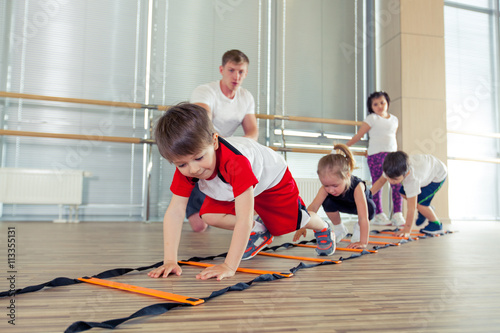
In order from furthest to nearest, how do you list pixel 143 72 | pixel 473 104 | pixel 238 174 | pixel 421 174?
pixel 473 104
pixel 143 72
pixel 421 174
pixel 238 174

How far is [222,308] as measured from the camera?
754 mm

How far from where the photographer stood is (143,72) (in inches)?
148

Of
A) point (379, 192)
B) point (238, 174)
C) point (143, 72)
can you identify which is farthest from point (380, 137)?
point (238, 174)

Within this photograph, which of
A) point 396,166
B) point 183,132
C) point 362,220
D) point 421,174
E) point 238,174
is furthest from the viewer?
point 421,174

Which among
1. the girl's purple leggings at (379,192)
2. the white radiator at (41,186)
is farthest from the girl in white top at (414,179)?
the white radiator at (41,186)

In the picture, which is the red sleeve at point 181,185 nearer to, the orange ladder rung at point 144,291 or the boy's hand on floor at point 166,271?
the boy's hand on floor at point 166,271

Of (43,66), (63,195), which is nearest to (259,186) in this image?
(63,195)

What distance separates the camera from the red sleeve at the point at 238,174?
1107mm

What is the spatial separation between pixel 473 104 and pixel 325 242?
4072 millimetres

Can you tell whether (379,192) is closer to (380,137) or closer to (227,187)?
(380,137)

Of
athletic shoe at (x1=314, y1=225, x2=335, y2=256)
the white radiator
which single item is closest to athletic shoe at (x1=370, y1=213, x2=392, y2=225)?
athletic shoe at (x1=314, y1=225, x2=335, y2=256)

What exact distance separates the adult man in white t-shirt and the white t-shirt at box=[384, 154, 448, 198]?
94 centimetres

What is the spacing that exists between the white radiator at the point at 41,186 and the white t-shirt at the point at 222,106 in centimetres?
151

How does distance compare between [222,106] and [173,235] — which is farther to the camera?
[222,106]
